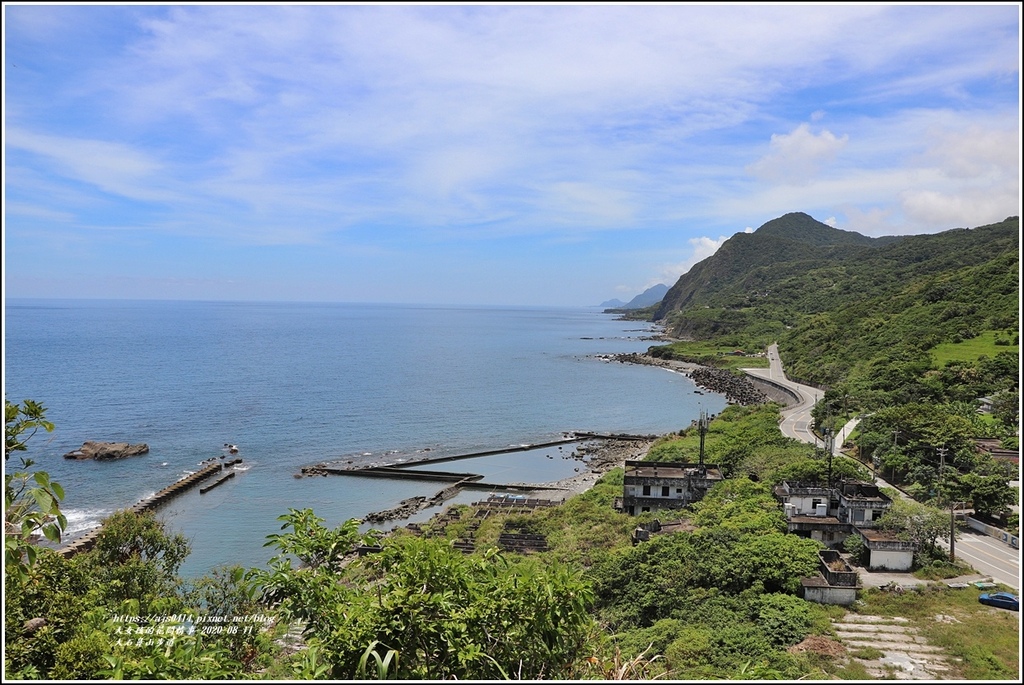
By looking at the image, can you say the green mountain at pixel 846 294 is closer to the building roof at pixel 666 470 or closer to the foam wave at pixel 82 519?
the building roof at pixel 666 470

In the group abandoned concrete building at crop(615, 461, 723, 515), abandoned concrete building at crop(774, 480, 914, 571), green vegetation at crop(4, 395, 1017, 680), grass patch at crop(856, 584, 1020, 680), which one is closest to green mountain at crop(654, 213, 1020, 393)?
abandoned concrete building at crop(774, 480, 914, 571)

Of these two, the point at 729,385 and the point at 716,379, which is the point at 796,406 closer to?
the point at 729,385

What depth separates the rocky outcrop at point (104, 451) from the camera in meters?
32.0

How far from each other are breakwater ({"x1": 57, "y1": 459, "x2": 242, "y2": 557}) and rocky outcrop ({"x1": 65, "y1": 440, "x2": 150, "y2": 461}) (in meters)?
4.95

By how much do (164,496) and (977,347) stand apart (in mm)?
50870

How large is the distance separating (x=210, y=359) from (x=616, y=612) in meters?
74.2

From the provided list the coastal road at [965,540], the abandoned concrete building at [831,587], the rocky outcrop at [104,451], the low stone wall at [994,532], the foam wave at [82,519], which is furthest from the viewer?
the rocky outcrop at [104,451]

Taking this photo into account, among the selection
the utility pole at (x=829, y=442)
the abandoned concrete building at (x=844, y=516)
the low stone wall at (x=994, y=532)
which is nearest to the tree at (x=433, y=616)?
the abandoned concrete building at (x=844, y=516)

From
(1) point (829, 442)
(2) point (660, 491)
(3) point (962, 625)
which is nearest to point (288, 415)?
(2) point (660, 491)

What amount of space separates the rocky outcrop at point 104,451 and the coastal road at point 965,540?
36143 millimetres

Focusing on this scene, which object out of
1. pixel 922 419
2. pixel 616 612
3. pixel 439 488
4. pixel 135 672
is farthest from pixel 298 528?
pixel 922 419

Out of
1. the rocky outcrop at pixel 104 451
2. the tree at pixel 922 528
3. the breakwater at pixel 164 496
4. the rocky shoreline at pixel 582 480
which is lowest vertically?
the rocky shoreline at pixel 582 480

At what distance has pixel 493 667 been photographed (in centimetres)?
424

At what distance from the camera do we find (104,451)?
105 ft
